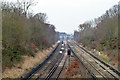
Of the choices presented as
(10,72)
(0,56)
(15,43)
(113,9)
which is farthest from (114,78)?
(113,9)

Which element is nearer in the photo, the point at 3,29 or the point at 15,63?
the point at 3,29

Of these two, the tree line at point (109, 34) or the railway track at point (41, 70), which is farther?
the tree line at point (109, 34)

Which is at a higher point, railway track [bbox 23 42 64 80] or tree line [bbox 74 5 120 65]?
tree line [bbox 74 5 120 65]

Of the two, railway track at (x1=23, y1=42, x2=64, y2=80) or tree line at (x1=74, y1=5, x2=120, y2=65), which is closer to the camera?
railway track at (x1=23, y1=42, x2=64, y2=80)

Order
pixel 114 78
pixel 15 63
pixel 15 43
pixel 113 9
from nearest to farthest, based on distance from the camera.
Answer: pixel 114 78
pixel 15 63
pixel 15 43
pixel 113 9

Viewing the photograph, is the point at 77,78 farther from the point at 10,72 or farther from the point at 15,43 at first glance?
the point at 15,43

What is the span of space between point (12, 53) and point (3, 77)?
631 centimetres

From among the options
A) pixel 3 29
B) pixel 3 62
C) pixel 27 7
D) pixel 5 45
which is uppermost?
pixel 27 7

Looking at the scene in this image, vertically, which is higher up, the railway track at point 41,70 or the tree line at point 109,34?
the tree line at point 109,34

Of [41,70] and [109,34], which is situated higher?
[109,34]

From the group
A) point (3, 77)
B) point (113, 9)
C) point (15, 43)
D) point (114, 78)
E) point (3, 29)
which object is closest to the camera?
point (3, 77)

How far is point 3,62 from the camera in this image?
19.2 meters

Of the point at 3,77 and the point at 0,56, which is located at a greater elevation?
the point at 0,56

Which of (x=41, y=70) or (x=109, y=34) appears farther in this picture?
(x=109, y=34)
